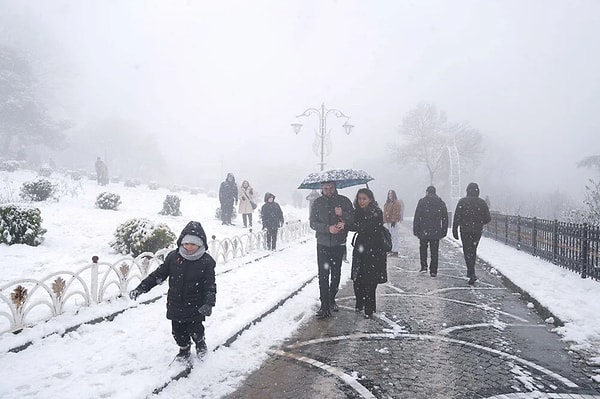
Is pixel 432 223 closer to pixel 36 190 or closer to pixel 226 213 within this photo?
pixel 226 213

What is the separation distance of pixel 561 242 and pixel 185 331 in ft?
33.9

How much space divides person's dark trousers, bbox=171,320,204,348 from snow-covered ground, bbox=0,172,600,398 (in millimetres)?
277

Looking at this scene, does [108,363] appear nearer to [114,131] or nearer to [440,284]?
[440,284]

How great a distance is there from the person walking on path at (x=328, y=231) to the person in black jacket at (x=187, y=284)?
2.29m

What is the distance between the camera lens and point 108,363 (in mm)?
4199

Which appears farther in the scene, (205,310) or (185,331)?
(185,331)

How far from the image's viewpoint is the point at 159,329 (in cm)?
532

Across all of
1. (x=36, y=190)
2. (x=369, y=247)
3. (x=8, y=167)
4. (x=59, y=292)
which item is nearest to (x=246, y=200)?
(x=36, y=190)

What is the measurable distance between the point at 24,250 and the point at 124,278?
12.0ft

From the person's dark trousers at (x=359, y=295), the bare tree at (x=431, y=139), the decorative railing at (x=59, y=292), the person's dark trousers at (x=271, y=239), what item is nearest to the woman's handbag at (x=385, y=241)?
the person's dark trousers at (x=359, y=295)

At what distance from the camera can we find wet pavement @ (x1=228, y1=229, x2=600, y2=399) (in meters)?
3.77

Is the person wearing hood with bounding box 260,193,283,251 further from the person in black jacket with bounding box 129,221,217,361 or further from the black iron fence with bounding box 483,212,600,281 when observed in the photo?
the person in black jacket with bounding box 129,221,217,361

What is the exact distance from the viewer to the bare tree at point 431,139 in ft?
143

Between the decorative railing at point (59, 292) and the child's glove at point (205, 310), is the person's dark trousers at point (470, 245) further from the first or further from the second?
the child's glove at point (205, 310)
